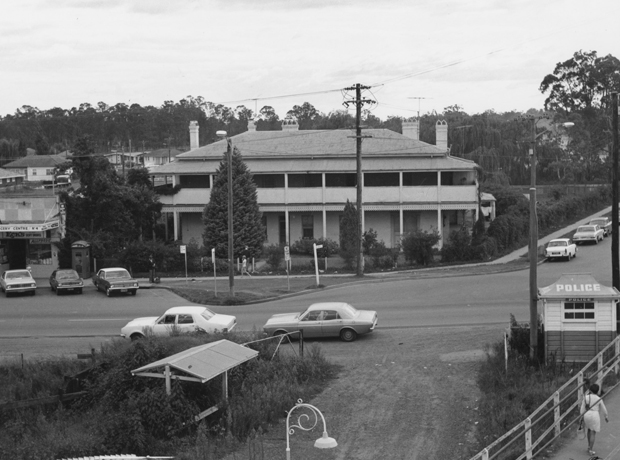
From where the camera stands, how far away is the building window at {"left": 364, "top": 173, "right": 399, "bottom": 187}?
55562 mm

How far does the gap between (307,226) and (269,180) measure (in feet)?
13.5

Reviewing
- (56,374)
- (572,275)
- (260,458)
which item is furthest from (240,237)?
(260,458)

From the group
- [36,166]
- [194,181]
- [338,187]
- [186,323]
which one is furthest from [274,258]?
[36,166]

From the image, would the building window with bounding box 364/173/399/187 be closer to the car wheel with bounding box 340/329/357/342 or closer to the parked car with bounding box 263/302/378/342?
the parked car with bounding box 263/302/378/342

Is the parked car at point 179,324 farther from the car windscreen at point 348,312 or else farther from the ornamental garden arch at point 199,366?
the ornamental garden arch at point 199,366

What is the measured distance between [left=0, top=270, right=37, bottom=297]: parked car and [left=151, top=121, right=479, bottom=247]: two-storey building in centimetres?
1630

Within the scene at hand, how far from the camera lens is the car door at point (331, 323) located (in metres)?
26.0

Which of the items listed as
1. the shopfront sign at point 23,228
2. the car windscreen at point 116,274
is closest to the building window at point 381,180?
the shopfront sign at point 23,228

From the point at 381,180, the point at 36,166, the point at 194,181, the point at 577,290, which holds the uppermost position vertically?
the point at 36,166

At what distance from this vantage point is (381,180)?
55688 millimetres

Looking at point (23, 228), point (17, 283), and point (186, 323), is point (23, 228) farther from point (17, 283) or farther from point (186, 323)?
point (186, 323)

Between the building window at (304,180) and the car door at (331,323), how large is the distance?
30.7 meters

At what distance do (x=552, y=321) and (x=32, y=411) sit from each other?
13.6 metres

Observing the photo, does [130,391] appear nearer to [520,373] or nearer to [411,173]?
[520,373]
